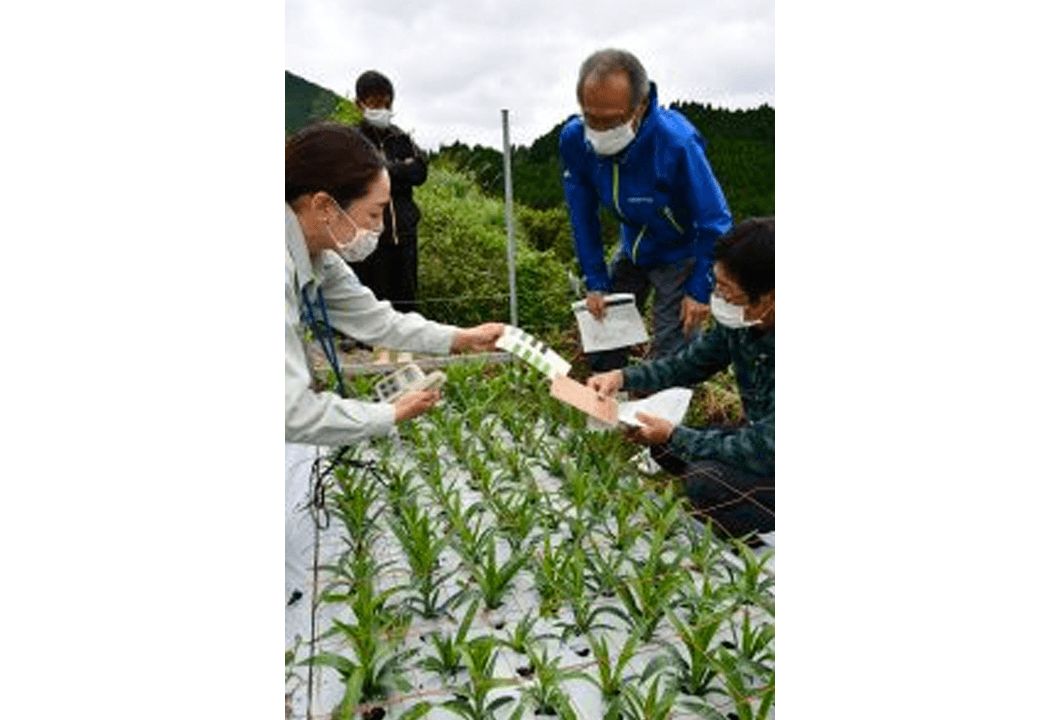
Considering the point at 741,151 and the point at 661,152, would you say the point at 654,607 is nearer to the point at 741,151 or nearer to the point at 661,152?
the point at 661,152

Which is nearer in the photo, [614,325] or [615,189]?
[615,189]

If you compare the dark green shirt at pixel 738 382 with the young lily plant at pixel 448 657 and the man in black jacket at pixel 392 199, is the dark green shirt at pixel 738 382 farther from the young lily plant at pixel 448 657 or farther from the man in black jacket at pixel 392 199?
the man in black jacket at pixel 392 199

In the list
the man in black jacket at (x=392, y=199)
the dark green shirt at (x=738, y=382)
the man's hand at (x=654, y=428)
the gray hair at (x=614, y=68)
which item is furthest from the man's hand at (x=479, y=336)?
the man in black jacket at (x=392, y=199)

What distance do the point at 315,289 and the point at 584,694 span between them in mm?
1676

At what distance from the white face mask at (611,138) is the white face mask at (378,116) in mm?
2095

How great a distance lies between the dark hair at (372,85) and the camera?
5.33m

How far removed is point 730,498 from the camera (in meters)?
3.18

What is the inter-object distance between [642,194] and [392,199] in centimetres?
249

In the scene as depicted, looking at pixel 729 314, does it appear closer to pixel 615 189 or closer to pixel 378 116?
pixel 615 189

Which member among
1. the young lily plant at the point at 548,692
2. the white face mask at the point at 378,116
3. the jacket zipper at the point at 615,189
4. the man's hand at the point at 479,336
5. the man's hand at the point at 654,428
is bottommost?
the young lily plant at the point at 548,692

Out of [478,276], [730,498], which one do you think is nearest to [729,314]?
[730,498]

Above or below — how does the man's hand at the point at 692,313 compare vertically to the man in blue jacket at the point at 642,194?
below

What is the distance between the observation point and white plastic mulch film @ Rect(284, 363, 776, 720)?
2.13 metres

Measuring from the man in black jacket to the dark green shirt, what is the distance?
263 cm
